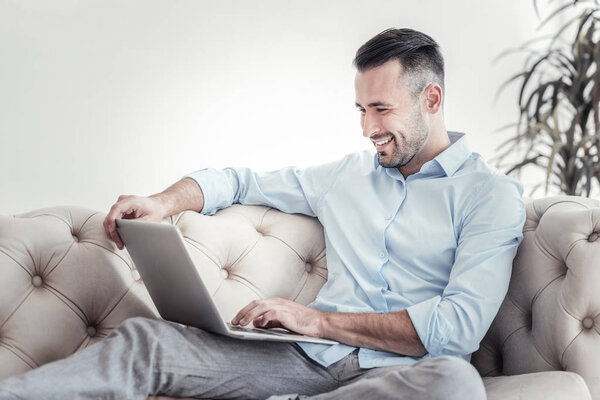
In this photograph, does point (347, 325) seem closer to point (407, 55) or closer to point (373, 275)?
point (373, 275)

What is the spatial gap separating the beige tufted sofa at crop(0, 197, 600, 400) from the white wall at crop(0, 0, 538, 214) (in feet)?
1.42

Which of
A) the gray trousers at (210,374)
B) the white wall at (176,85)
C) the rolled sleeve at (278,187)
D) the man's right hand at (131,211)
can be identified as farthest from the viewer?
the white wall at (176,85)

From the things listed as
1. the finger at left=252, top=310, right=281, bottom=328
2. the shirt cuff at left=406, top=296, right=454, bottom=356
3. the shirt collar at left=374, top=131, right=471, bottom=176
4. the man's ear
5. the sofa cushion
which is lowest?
the sofa cushion

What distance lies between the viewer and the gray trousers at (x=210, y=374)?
1.16 meters

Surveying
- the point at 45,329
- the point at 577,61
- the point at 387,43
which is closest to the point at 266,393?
the point at 45,329

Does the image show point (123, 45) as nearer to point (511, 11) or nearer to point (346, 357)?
point (346, 357)

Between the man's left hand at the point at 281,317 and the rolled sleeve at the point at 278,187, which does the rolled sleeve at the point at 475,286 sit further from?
the rolled sleeve at the point at 278,187

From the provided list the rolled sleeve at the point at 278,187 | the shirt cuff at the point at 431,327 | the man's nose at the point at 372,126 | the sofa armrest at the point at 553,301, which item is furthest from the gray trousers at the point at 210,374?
the man's nose at the point at 372,126

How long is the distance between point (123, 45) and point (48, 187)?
1.66 ft

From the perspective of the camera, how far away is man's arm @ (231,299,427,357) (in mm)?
1464

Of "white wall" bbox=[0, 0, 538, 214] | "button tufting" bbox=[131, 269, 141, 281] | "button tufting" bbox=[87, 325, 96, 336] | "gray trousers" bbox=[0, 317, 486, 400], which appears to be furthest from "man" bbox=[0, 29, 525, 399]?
"white wall" bbox=[0, 0, 538, 214]

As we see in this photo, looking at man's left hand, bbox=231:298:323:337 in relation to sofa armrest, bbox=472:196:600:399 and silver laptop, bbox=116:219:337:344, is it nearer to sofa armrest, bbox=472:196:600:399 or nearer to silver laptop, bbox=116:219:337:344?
silver laptop, bbox=116:219:337:344

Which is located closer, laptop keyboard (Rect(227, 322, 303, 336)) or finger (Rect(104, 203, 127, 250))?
laptop keyboard (Rect(227, 322, 303, 336))

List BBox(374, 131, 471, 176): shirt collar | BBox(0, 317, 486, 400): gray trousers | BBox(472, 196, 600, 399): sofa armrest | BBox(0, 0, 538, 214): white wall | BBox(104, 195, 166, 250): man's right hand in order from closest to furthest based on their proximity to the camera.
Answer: BBox(0, 317, 486, 400): gray trousers → BBox(472, 196, 600, 399): sofa armrest → BBox(104, 195, 166, 250): man's right hand → BBox(374, 131, 471, 176): shirt collar → BBox(0, 0, 538, 214): white wall
